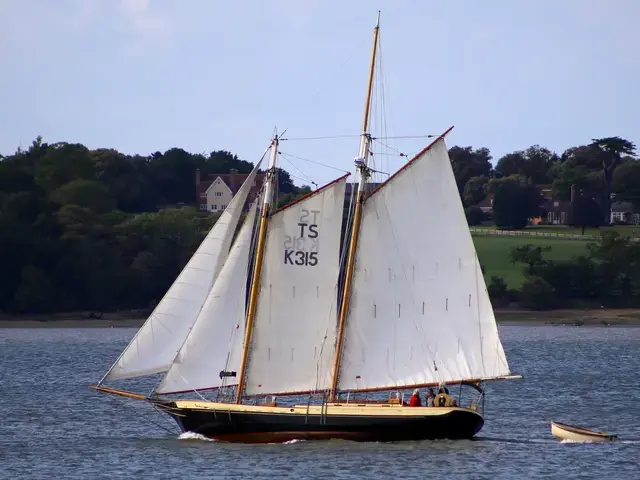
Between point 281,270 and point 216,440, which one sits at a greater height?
point 281,270

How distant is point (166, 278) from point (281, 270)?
123m

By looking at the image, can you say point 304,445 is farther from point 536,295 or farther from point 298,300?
point 536,295

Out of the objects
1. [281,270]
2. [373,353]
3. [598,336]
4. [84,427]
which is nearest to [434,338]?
[373,353]

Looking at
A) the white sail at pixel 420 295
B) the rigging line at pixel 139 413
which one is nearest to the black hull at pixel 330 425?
the white sail at pixel 420 295

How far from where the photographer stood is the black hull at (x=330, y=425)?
61.0 m

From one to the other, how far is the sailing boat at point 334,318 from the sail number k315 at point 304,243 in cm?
4

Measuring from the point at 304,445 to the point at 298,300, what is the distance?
609cm

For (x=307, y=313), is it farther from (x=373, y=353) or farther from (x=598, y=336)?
(x=598, y=336)

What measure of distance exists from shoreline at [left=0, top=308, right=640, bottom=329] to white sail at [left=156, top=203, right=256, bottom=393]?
366 feet

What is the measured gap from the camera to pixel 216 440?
6331cm

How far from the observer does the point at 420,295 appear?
2480 inches

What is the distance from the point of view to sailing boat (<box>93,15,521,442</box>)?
61.5 metres

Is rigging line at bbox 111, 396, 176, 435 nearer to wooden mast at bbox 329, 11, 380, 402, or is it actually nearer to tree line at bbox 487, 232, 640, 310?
wooden mast at bbox 329, 11, 380, 402

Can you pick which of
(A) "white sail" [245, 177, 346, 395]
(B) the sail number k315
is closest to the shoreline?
(A) "white sail" [245, 177, 346, 395]
